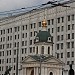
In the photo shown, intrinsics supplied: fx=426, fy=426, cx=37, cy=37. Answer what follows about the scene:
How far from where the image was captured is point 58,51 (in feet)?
254

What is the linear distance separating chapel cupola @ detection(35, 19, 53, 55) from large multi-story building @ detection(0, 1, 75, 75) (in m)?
2.19

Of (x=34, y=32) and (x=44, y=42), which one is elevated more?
(x=34, y=32)

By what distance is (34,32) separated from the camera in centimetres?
8581

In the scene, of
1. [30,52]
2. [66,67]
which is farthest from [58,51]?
[30,52]

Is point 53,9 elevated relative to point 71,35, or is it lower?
elevated

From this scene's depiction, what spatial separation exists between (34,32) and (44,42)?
9.69 metres

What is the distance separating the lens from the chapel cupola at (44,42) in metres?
75.6

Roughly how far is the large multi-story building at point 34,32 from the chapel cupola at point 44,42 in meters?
2.19

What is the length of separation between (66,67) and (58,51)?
3.26 m

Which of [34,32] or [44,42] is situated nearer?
[44,42]

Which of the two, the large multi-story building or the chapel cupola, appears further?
the chapel cupola

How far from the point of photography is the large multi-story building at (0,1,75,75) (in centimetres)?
7500

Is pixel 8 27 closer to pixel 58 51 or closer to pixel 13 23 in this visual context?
pixel 13 23

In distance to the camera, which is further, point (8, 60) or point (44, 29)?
point (8, 60)
